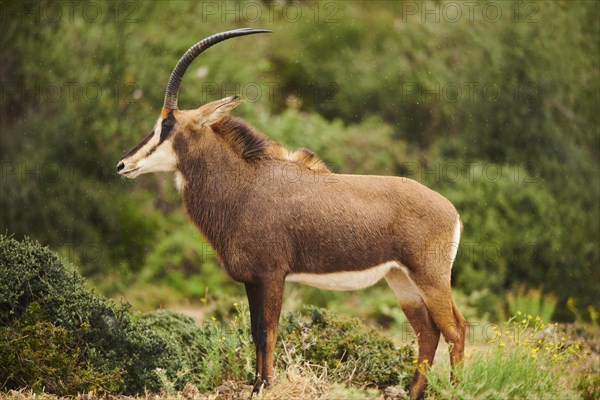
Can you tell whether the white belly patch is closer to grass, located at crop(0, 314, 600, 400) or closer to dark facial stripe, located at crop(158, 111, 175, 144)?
grass, located at crop(0, 314, 600, 400)

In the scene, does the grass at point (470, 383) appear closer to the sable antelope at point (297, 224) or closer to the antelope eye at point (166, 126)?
the sable antelope at point (297, 224)

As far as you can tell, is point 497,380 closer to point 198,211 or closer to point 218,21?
point 198,211

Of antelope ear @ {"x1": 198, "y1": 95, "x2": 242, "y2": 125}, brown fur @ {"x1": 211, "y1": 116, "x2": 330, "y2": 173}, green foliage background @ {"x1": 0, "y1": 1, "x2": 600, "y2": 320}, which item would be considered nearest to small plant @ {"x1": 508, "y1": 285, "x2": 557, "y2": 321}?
green foliage background @ {"x1": 0, "y1": 1, "x2": 600, "y2": 320}

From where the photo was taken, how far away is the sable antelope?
7.30 metres

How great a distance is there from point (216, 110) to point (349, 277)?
1.94 meters

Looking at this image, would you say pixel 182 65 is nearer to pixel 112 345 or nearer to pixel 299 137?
pixel 112 345

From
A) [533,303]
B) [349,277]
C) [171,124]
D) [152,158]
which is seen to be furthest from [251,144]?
[533,303]

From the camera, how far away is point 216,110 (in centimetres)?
767

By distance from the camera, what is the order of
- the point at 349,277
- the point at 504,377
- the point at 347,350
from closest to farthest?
the point at 504,377, the point at 349,277, the point at 347,350

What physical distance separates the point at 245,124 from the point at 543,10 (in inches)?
430

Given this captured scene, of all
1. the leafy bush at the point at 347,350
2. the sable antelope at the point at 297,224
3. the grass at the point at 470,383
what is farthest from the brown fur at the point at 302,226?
the leafy bush at the point at 347,350

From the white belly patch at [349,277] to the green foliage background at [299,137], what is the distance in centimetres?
742

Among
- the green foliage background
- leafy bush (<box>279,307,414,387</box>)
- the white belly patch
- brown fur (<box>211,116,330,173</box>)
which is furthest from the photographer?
the green foliage background

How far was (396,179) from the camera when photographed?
7.76 meters
